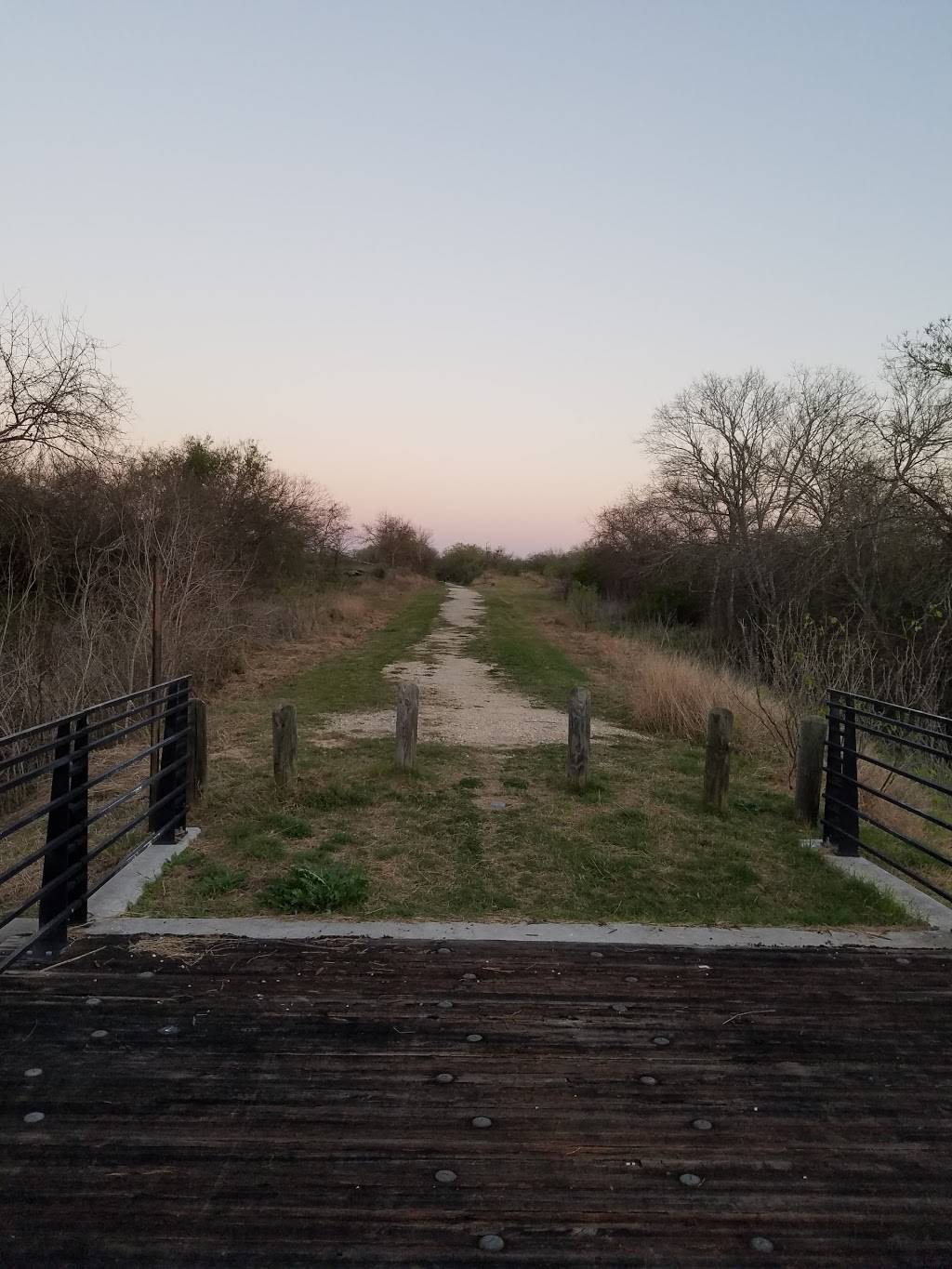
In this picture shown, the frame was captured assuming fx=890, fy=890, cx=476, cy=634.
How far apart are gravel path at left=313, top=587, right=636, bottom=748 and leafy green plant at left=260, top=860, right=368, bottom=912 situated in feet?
14.2

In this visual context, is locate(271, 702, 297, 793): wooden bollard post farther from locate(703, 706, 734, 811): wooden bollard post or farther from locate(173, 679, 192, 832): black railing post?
locate(703, 706, 734, 811): wooden bollard post

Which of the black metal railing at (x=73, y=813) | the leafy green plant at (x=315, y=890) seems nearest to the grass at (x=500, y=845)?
the leafy green plant at (x=315, y=890)

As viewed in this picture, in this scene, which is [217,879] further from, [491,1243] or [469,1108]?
[491,1243]

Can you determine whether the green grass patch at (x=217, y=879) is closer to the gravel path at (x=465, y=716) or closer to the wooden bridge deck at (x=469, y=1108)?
the wooden bridge deck at (x=469, y=1108)

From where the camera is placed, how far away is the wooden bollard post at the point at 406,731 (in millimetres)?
7930

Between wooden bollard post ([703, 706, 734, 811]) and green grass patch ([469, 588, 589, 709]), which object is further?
green grass patch ([469, 588, 589, 709])

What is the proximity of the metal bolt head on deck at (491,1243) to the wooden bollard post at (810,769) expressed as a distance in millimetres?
4903

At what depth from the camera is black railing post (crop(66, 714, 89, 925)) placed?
4.30 metres

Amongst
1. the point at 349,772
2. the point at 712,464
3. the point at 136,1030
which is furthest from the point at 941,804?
the point at 712,464

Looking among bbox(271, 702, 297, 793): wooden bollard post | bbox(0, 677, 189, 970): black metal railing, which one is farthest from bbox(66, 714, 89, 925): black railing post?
bbox(271, 702, 297, 793): wooden bollard post

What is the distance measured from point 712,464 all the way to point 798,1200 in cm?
2957

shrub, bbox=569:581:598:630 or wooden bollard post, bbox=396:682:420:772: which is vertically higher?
shrub, bbox=569:581:598:630

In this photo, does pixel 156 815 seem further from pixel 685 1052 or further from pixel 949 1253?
pixel 949 1253

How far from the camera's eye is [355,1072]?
3133 millimetres
